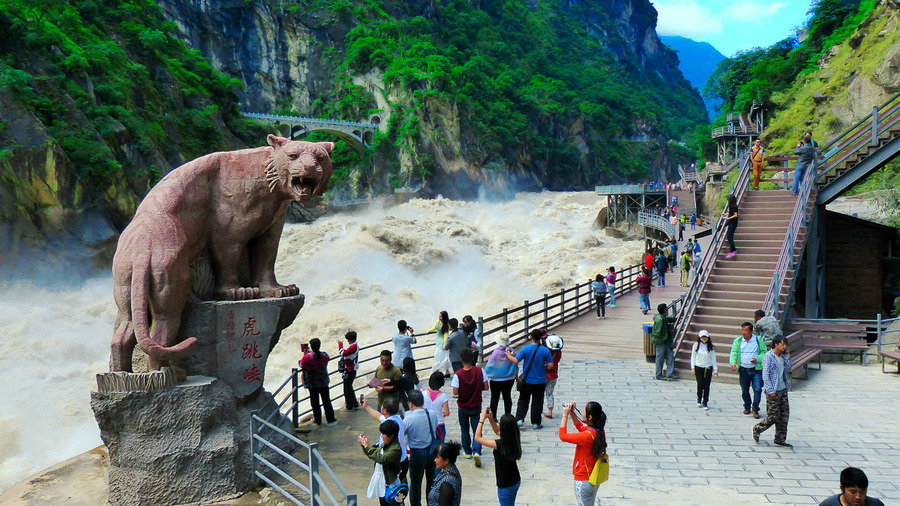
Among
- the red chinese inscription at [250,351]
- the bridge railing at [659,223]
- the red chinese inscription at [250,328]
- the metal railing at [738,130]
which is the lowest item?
the red chinese inscription at [250,351]

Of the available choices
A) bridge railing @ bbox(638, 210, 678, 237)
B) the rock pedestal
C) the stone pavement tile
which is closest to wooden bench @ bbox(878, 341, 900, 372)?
the stone pavement tile

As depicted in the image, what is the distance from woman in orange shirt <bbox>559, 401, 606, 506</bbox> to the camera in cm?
480

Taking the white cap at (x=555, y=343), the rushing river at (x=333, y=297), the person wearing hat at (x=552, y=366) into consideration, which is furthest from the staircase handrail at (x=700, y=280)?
the rushing river at (x=333, y=297)

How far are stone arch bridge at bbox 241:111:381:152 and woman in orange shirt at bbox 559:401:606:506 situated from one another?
57.4m

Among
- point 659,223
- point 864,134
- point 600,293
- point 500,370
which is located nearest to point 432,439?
point 500,370

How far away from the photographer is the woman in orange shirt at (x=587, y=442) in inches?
189

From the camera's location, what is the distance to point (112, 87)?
31.8m

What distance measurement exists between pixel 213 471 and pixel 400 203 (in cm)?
5687

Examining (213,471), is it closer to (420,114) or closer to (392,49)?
(420,114)

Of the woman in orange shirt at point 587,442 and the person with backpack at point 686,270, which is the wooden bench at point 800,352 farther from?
the person with backpack at point 686,270

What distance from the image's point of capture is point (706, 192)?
156 feet

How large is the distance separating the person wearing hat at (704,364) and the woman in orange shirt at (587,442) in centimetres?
442

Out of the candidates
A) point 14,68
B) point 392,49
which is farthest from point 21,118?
point 392,49

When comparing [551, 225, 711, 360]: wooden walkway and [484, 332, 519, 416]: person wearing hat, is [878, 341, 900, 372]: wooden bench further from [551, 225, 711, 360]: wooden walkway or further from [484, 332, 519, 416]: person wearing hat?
[484, 332, 519, 416]: person wearing hat
